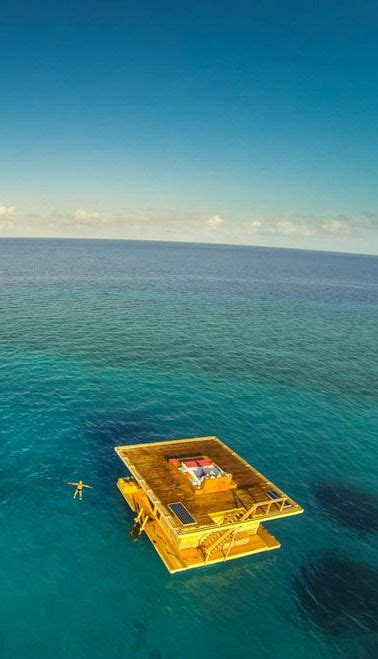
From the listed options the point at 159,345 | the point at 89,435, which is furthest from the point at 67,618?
the point at 159,345

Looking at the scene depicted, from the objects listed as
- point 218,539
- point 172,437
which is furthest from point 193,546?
point 172,437

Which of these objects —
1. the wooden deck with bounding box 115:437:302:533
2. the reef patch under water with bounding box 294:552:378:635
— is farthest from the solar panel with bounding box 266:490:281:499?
the reef patch under water with bounding box 294:552:378:635

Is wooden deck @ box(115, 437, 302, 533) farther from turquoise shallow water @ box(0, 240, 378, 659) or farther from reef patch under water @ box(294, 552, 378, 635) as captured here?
reef patch under water @ box(294, 552, 378, 635)

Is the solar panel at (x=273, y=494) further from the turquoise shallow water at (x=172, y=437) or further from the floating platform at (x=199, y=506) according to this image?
the turquoise shallow water at (x=172, y=437)

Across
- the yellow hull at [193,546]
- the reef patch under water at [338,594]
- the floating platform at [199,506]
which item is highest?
the floating platform at [199,506]

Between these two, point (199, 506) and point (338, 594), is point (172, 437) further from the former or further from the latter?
point (338, 594)

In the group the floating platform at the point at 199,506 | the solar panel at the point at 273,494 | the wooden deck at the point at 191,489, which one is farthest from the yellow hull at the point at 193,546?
the solar panel at the point at 273,494
